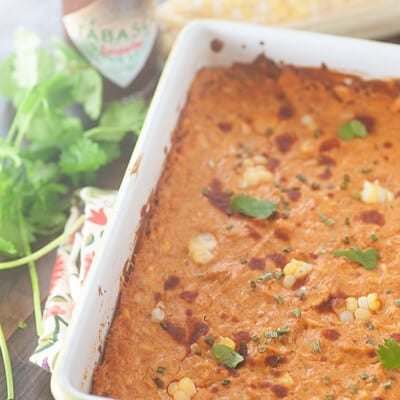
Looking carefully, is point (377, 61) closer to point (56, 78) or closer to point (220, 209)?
point (220, 209)

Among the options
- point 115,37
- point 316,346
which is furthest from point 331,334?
point 115,37

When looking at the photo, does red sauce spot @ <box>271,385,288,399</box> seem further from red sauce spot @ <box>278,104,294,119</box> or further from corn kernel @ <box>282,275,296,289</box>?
red sauce spot @ <box>278,104,294,119</box>

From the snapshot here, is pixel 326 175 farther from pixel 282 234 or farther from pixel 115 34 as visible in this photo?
pixel 115 34

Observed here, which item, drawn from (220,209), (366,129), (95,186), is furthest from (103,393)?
(366,129)

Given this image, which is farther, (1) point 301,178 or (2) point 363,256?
(1) point 301,178

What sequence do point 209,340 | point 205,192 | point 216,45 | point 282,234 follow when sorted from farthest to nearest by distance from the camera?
1. point 216,45
2. point 205,192
3. point 282,234
4. point 209,340
